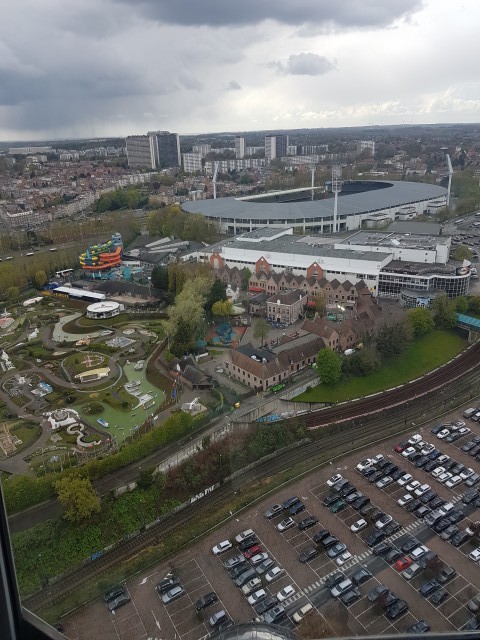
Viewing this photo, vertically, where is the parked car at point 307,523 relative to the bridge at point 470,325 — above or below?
below

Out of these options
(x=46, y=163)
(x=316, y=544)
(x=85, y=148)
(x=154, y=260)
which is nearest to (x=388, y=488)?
(x=316, y=544)

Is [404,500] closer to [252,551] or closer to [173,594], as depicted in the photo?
[252,551]

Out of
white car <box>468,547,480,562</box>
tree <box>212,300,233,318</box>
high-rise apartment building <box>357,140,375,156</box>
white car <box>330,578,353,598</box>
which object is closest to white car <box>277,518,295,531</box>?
white car <box>330,578,353,598</box>

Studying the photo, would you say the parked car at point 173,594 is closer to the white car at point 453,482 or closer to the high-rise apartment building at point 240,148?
the white car at point 453,482

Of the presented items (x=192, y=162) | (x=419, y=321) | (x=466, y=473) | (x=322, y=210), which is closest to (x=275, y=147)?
(x=192, y=162)

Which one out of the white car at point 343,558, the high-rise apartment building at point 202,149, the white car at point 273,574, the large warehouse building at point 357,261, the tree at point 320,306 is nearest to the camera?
the white car at point 273,574

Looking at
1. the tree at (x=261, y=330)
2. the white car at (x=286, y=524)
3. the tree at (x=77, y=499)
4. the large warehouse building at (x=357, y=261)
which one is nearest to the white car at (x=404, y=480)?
the white car at (x=286, y=524)
